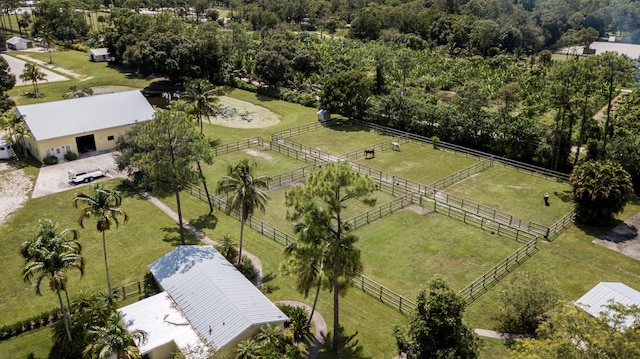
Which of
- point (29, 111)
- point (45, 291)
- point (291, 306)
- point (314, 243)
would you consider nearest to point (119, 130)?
point (29, 111)

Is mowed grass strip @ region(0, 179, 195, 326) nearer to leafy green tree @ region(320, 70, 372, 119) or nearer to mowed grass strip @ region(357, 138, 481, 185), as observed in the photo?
mowed grass strip @ region(357, 138, 481, 185)

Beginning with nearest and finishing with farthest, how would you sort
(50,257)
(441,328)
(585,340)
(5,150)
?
(585,340) → (441,328) → (50,257) → (5,150)

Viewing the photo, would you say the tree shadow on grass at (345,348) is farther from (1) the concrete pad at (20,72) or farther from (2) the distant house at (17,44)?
(2) the distant house at (17,44)

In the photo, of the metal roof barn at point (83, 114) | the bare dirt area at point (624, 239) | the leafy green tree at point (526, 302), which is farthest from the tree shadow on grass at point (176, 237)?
the bare dirt area at point (624, 239)

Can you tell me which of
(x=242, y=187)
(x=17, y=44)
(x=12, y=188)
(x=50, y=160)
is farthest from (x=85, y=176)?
(x=17, y=44)

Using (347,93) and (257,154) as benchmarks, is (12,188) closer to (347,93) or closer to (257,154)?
(257,154)

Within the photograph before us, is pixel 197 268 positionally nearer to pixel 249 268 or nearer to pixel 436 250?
pixel 249 268
